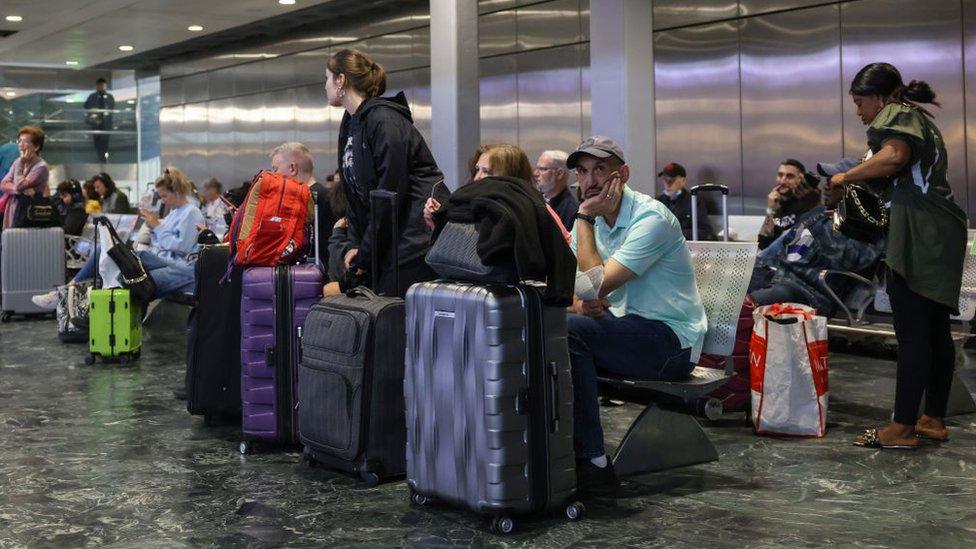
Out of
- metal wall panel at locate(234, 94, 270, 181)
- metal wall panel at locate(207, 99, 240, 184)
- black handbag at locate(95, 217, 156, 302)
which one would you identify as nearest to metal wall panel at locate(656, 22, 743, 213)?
black handbag at locate(95, 217, 156, 302)

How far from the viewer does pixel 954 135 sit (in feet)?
30.2

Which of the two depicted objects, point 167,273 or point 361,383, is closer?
point 361,383

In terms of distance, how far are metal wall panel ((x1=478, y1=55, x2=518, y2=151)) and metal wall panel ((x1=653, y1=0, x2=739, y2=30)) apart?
2565 millimetres

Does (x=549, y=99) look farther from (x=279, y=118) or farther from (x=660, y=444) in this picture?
(x=660, y=444)

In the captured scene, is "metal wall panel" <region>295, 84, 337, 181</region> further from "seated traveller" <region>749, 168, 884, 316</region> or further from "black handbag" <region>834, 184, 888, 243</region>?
"black handbag" <region>834, 184, 888, 243</region>

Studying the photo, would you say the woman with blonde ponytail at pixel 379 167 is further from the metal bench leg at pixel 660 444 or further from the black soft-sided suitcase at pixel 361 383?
the metal bench leg at pixel 660 444

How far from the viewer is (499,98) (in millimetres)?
14047

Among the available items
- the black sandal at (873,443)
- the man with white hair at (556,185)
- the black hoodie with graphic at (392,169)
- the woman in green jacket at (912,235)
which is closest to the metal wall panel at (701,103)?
the man with white hair at (556,185)

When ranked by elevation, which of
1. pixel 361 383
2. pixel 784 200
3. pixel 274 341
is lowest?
pixel 361 383

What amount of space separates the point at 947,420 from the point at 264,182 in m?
3.47

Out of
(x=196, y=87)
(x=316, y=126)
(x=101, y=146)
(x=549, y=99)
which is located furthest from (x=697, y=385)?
(x=101, y=146)

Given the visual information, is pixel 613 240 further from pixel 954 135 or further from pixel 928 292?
pixel 954 135

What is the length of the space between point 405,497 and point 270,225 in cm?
158

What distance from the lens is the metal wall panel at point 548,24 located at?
12875 millimetres
